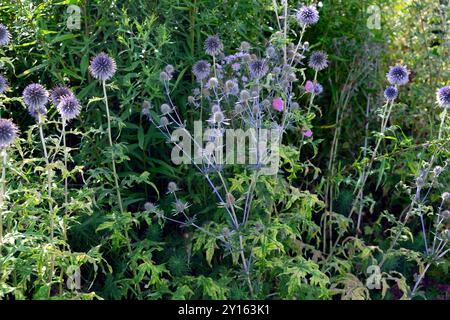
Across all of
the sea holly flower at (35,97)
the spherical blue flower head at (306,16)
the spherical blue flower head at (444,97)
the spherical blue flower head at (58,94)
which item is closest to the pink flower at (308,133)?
the spherical blue flower head at (306,16)

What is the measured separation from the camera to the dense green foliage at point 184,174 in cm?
290

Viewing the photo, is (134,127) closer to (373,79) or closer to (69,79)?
(69,79)

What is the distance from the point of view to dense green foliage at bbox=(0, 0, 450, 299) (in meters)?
2.90

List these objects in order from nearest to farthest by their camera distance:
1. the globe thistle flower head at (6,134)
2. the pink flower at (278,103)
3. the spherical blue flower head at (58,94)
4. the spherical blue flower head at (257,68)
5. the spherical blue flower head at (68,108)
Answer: the globe thistle flower head at (6,134)
the spherical blue flower head at (68,108)
the spherical blue flower head at (58,94)
the spherical blue flower head at (257,68)
the pink flower at (278,103)

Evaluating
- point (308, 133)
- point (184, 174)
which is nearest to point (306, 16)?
point (308, 133)

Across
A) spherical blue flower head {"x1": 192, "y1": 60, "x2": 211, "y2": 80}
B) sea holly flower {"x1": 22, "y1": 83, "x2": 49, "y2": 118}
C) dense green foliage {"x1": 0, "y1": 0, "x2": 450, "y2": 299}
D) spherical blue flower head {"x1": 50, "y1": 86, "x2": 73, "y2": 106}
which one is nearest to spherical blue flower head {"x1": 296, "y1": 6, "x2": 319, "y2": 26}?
dense green foliage {"x1": 0, "y1": 0, "x2": 450, "y2": 299}

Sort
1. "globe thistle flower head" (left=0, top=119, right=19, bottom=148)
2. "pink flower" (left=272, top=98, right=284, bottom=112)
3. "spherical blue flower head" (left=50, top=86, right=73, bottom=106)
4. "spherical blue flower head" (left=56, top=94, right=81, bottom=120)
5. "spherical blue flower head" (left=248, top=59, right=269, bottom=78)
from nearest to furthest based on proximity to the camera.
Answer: "globe thistle flower head" (left=0, top=119, right=19, bottom=148) → "spherical blue flower head" (left=56, top=94, right=81, bottom=120) → "spherical blue flower head" (left=50, top=86, right=73, bottom=106) → "spherical blue flower head" (left=248, top=59, right=269, bottom=78) → "pink flower" (left=272, top=98, right=284, bottom=112)

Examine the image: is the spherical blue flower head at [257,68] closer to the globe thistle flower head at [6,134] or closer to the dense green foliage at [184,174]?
the dense green foliage at [184,174]

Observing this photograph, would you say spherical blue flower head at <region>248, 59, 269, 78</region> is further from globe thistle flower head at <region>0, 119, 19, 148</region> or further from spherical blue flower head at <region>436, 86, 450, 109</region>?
globe thistle flower head at <region>0, 119, 19, 148</region>

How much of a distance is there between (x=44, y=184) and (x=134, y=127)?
24.8 inches

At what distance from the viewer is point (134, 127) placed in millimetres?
3268

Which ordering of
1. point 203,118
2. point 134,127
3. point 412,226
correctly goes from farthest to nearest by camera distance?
1. point 412,226
2. point 203,118
3. point 134,127

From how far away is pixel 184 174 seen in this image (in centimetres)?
343
